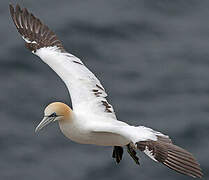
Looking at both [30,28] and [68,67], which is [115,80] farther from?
[68,67]

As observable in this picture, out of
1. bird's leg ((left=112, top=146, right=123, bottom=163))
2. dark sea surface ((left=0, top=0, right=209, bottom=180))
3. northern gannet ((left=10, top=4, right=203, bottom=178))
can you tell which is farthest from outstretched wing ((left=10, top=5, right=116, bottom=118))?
dark sea surface ((left=0, top=0, right=209, bottom=180))

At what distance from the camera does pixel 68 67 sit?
19312 millimetres

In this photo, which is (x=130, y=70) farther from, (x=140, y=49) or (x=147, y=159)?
(x=147, y=159)

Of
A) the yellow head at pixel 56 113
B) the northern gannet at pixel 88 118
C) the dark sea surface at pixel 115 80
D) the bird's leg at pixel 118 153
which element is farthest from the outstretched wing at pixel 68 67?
the dark sea surface at pixel 115 80

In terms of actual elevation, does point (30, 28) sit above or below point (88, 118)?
above

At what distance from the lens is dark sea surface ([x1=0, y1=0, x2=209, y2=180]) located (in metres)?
24.0

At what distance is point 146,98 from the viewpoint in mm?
25047

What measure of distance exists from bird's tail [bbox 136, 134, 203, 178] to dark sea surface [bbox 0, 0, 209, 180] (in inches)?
294

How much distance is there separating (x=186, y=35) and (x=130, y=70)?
1858mm

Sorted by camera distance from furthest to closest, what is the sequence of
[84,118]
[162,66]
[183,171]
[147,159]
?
[162,66], [147,159], [84,118], [183,171]

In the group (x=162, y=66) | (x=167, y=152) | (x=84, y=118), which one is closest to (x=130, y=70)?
(x=162, y=66)

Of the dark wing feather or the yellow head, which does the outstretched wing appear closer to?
the dark wing feather

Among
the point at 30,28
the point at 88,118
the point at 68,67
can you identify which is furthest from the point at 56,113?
the point at 30,28

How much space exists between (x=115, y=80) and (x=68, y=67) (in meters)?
6.12
